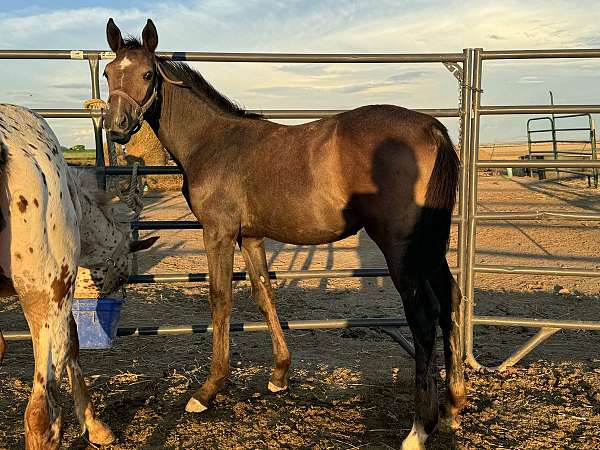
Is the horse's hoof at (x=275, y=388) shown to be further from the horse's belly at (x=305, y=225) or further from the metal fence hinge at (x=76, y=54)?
the metal fence hinge at (x=76, y=54)

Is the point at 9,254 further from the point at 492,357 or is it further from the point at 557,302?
the point at 557,302

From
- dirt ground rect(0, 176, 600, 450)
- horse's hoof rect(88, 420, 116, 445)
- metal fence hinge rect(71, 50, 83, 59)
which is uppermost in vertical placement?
metal fence hinge rect(71, 50, 83, 59)

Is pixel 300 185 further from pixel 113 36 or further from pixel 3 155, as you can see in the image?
pixel 3 155

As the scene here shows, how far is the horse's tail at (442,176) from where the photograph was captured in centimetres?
297

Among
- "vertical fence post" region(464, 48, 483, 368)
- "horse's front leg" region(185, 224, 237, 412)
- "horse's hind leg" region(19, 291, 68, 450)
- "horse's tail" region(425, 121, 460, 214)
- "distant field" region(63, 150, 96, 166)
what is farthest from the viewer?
"distant field" region(63, 150, 96, 166)

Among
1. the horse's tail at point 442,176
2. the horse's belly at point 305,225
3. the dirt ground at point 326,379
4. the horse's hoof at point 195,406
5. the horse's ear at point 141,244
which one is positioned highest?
the horse's tail at point 442,176

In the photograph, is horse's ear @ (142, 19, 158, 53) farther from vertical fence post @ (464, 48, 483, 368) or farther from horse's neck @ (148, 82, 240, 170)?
vertical fence post @ (464, 48, 483, 368)

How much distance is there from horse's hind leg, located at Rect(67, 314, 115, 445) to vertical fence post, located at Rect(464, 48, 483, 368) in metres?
2.48

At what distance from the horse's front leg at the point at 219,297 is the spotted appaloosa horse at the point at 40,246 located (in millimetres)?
1064

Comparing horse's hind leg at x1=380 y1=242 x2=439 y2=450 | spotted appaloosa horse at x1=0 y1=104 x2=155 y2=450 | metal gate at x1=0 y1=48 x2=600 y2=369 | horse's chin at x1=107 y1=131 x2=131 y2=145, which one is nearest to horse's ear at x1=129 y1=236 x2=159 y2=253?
metal gate at x1=0 y1=48 x2=600 y2=369

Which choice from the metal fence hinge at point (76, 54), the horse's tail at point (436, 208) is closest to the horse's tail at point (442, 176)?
the horse's tail at point (436, 208)

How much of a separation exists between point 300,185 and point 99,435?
168 centimetres

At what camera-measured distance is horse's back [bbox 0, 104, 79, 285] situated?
7.05ft

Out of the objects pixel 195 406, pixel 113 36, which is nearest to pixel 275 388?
pixel 195 406
